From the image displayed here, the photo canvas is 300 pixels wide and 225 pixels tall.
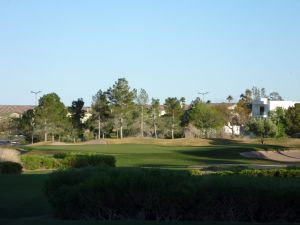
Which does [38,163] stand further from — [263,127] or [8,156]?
[263,127]

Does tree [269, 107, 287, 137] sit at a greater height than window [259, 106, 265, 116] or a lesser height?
lesser

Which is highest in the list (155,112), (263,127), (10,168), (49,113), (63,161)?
(155,112)

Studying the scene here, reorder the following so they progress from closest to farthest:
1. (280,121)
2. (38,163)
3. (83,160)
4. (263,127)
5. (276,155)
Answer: (83,160)
(38,163)
(276,155)
(263,127)
(280,121)

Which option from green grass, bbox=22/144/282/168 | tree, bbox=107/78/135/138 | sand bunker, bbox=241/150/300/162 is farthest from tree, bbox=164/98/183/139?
sand bunker, bbox=241/150/300/162

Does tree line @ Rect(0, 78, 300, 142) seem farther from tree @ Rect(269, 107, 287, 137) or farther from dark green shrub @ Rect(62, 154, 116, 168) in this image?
dark green shrub @ Rect(62, 154, 116, 168)

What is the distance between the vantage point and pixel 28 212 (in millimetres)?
15656

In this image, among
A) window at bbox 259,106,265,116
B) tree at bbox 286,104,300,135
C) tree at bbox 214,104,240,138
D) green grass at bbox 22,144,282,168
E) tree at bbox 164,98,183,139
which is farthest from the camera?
window at bbox 259,106,265,116

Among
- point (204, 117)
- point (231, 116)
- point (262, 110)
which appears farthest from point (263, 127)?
point (262, 110)

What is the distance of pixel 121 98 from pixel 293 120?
26751 millimetres

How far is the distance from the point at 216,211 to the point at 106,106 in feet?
217

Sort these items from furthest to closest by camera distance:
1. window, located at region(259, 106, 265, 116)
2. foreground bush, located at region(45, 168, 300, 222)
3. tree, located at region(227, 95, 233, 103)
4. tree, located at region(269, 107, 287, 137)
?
Answer: tree, located at region(227, 95, 233, 103), window, located at region(259, 106, 265, 116), tree, located at region(269, 107, 287, 137), foreground bush, located at region(45, 168, 300, 222)

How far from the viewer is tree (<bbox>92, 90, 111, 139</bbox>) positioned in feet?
256

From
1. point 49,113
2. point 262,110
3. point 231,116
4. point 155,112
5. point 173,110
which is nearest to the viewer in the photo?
point 49,113

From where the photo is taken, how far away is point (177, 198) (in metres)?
12.4
